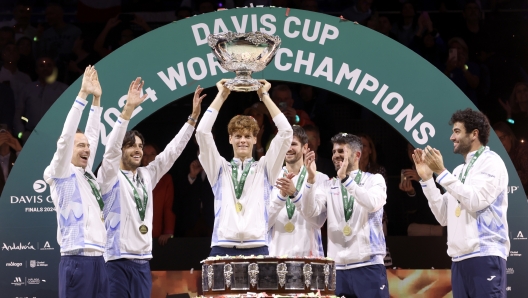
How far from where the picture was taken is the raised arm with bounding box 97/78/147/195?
6.64 m

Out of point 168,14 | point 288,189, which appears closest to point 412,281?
point 288,189

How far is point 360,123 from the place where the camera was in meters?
9.08

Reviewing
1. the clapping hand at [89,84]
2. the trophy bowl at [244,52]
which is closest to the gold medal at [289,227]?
the trophy bowl at [244,52]

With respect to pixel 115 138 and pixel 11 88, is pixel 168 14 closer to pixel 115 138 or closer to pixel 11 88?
pixel 11 88

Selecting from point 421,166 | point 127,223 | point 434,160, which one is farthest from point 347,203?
point 127,223

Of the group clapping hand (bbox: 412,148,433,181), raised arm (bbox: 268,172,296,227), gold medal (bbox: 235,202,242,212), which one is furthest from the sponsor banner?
gold medal (bbox: 235,202,242,212)

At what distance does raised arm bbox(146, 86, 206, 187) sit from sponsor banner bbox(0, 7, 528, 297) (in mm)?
704

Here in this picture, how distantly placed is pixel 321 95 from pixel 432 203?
2.67m

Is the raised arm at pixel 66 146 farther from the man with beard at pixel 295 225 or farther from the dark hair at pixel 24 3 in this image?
the dark hair at pixel 24 3

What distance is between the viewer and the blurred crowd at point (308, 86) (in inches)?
346

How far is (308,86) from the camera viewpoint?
9.25 metres

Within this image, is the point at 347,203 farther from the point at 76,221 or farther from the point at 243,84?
the point at 76,221

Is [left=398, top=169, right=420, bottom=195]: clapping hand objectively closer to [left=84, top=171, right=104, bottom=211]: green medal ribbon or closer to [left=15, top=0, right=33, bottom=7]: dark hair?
[left=84, top=171, right=104, bottom=211]: green medal ribbon

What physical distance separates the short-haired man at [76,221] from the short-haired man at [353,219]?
179cm
